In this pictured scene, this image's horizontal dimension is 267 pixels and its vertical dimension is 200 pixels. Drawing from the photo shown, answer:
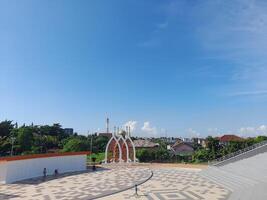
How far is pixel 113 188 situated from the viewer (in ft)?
65.8

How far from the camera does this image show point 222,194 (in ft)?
60.2

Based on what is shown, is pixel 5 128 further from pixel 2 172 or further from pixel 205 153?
pixel 205 153

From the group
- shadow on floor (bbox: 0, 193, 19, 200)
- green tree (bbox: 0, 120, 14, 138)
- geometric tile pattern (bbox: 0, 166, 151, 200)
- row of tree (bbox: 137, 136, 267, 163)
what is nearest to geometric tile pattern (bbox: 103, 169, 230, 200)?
geometric tile pattern (bbox: 0, 166, 151, 200)

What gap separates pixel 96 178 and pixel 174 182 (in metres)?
6.63

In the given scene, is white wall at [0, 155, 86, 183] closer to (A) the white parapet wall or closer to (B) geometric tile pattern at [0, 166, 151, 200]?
(A) the white parapet wall

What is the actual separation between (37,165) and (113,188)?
9351 millimetres

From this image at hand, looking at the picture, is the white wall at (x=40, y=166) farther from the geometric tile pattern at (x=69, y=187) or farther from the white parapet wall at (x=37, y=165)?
the geometric tile pattern at (x=69, y=187)

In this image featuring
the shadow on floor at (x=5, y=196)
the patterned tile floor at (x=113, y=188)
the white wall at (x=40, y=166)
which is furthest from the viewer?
the white wall at (x=40, y=166)

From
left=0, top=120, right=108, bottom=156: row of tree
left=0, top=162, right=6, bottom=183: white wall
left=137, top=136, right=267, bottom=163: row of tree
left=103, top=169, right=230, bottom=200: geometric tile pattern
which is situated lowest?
left=103, top=169, right=230, bottom=200: geometric tile pattern

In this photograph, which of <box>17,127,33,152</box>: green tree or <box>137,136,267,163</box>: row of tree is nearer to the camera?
<box>137,136,267,163</box>: row of tree

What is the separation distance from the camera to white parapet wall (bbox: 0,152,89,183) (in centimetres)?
2280

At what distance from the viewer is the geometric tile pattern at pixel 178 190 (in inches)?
695

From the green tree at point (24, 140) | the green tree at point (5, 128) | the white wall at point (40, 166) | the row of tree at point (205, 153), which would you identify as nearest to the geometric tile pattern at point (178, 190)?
the white wall at point (40, 166)

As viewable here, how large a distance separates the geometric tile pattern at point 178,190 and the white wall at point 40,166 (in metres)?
9.20
